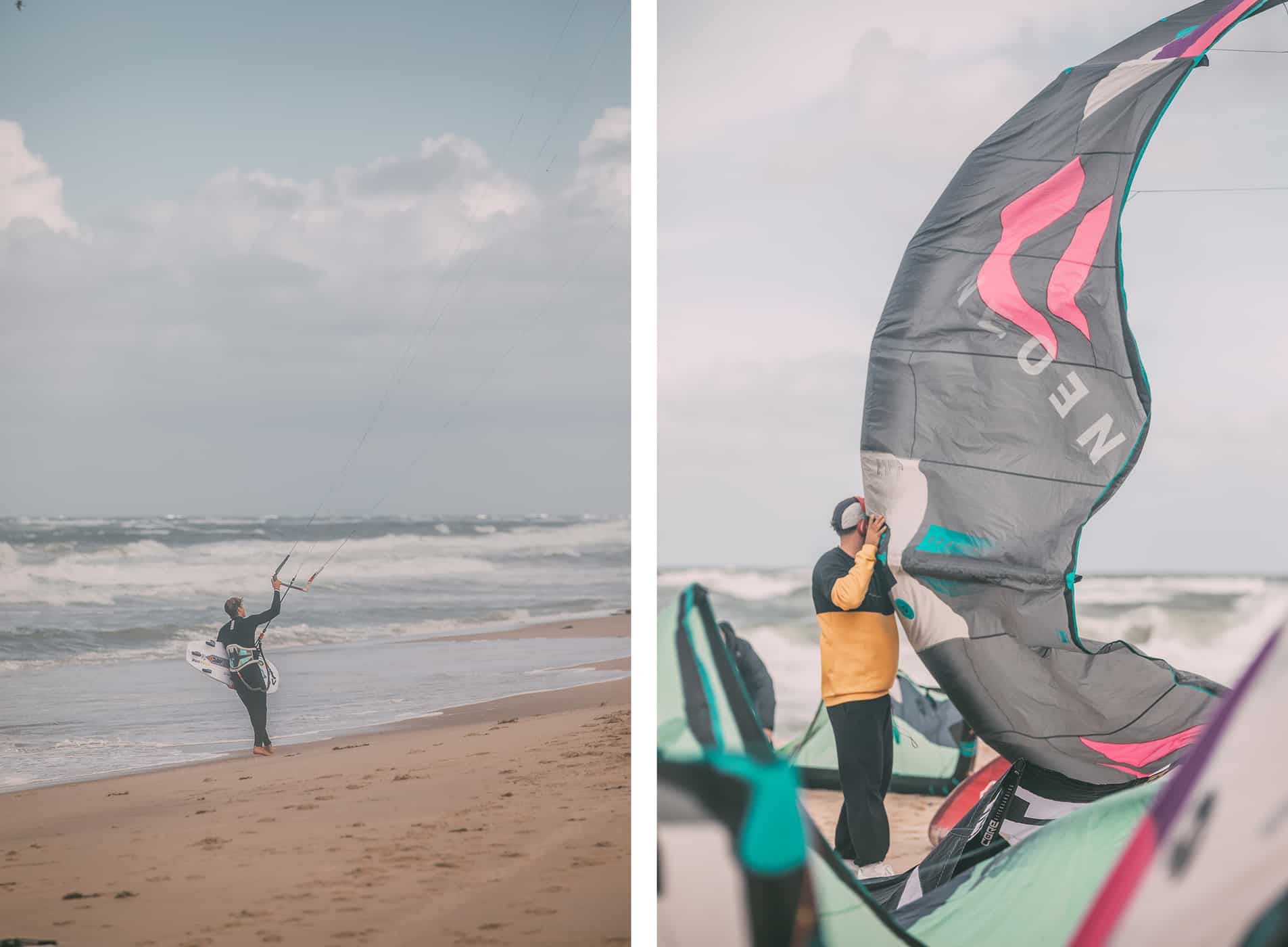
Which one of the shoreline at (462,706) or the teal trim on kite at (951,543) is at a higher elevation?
the teal trim on kite at (951,543)

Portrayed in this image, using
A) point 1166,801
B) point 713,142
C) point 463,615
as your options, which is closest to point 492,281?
point 713,142

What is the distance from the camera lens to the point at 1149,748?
6.48 ft

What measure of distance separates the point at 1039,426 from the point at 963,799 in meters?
0.90

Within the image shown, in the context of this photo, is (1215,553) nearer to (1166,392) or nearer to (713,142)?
(1166,392)

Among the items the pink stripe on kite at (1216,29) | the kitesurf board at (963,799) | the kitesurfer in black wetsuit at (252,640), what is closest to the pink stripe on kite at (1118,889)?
the kitesurf board at (963,799)

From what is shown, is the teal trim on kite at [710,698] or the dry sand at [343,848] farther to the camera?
the dry sand at [343,848]

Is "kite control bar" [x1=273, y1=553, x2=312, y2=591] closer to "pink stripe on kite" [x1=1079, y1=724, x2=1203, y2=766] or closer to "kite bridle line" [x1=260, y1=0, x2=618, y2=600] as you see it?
"kite bridle line" [x1=260, y1=0, x2=618, y2=600]

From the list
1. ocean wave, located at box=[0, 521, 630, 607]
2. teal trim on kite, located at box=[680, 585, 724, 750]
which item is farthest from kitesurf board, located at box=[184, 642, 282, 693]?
teal trim on kite, located at box=[680, 585, 724, 750]

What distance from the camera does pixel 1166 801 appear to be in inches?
68.3

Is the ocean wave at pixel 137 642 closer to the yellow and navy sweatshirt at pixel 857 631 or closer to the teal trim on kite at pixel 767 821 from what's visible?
the teal trim on kite at pixel 767 821

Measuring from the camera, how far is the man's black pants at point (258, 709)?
3.07m

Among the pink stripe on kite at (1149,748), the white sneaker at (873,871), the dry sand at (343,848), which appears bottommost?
the dry sand at (343,848)

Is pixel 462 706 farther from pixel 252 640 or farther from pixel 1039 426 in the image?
pixel 1039 426

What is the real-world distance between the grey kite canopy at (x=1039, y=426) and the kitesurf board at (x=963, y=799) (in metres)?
0.13
